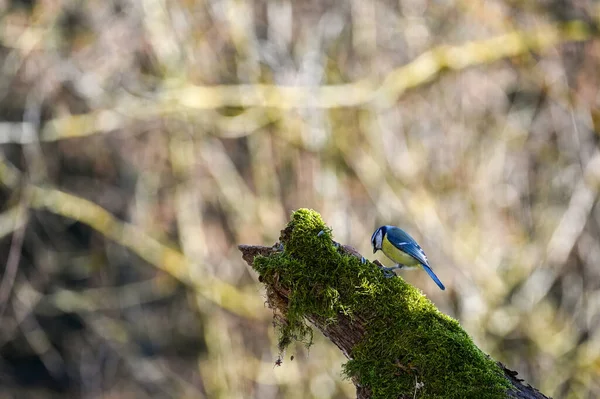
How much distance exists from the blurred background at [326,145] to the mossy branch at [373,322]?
16.0 ft

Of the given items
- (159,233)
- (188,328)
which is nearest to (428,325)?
(159,233)

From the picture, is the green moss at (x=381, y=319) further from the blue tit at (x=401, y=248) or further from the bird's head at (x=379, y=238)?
the bird's head at (x=379, y=238)

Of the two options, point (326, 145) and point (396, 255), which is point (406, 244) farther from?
point (326, 145)

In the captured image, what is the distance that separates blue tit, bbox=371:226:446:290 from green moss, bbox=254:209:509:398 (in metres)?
0.44

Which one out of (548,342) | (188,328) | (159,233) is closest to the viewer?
(548,342)

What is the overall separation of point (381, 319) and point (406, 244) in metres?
0.67

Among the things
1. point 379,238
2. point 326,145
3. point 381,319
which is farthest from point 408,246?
point 326,145

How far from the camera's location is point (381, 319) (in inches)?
124

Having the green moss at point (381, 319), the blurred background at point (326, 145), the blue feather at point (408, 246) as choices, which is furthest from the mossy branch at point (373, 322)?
the blurred background at point (326, 145)

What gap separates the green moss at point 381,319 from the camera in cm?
303

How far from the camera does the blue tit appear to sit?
12.1 feet

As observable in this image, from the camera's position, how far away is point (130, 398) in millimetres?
11578

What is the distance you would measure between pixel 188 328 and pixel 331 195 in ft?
12.4

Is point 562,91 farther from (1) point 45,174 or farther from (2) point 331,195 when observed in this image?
(1) point 45,174
